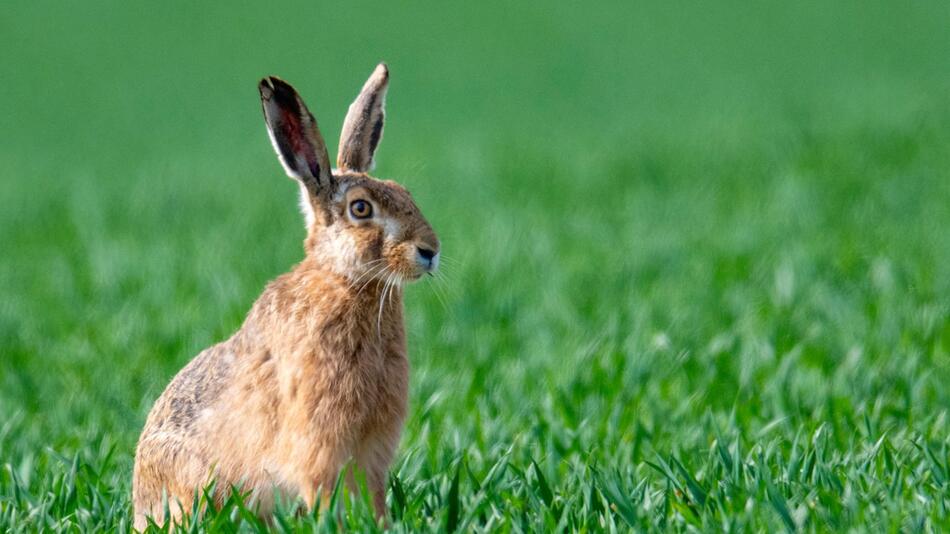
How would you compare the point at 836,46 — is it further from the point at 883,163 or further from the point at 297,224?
the point at 297,224

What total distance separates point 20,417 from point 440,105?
12302 millimetres

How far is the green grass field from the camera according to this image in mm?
4469

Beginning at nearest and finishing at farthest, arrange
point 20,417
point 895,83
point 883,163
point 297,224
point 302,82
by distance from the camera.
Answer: point 20,417, point 297,224, point 883,163, point 895,83, point 302,82

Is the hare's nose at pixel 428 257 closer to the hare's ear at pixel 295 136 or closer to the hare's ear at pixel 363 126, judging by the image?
the hare's ear at pixel 295 136

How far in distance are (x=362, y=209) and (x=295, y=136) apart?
0.98 ft

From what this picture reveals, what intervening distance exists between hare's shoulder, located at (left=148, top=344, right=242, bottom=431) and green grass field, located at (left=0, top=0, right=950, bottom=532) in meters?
0.33

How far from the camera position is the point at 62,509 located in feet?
14.8

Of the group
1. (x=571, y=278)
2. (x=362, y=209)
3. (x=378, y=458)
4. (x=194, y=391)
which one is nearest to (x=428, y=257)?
(x=362, y=209)

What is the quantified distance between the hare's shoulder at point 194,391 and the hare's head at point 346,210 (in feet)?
1.47

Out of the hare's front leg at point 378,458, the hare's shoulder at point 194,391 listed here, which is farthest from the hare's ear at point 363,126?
the hare's front leg at point 378,458

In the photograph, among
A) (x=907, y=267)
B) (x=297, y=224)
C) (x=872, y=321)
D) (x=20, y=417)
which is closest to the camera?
(x=20, y=417)

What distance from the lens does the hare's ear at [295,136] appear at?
407 centimetres

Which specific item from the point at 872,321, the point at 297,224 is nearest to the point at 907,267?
the point at 872,321

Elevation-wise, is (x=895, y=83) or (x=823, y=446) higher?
(x=823, y=446)
